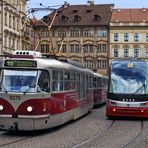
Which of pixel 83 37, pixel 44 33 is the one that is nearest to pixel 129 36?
pixel 83 37

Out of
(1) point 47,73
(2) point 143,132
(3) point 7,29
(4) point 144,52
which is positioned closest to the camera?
(1) point 47,73

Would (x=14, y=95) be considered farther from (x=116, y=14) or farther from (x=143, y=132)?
(x=116, y=14)

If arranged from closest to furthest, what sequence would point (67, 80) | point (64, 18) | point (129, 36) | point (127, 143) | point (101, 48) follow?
point (127, 143) < point (67, 80) < point (129, 36) < point (101, 48) < point (64, 18)

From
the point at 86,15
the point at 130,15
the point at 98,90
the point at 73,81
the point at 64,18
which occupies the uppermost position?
the point at 86,15

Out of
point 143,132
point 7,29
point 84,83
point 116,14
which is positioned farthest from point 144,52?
point 143,132

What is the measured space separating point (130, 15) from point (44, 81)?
8020 cm

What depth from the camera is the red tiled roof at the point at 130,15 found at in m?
93.2

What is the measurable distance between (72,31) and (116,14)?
900cm

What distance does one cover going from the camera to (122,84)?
2275cm

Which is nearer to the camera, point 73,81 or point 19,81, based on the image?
point 19,81

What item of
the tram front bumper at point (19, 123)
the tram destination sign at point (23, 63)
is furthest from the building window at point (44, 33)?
the tram front bumper at point (19, 123)

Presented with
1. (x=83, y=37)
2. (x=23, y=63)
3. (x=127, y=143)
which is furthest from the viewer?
(x=83, y=37)

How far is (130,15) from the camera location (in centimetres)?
9444

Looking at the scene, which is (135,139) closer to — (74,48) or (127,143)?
(127,143)
